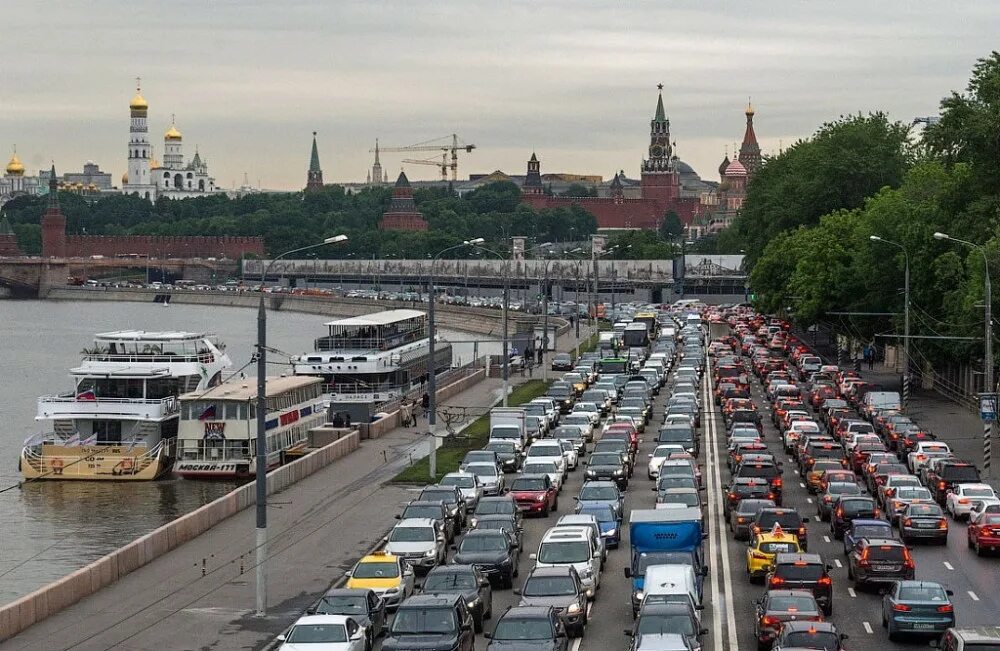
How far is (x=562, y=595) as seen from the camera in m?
33.4

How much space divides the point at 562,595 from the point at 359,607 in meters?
3.62

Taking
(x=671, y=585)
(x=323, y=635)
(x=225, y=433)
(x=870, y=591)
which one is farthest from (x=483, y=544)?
(x=225, y=433)

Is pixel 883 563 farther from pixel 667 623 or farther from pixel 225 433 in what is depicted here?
pixel 225 433

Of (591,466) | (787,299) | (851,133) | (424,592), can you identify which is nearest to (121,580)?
(424,592)

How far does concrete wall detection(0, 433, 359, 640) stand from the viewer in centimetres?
A: 3534

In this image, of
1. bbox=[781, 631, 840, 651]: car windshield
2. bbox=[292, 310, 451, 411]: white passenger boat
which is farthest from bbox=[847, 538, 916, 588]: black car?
bbox=[292, 310, 451, 411]: white passenger boat

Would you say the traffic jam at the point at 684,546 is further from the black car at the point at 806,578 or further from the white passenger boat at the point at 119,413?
the white passenger boat at the point at 119,413

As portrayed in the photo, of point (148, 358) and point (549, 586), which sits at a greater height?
point (148, 358)

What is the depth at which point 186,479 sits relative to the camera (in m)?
68.4

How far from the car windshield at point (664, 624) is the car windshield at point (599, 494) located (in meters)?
16.2

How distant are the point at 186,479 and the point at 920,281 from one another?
36332 mm

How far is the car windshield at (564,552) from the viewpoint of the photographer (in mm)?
36781

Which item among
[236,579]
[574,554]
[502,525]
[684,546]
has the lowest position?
[236,579]

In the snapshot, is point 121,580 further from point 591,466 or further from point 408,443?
point 408,443
